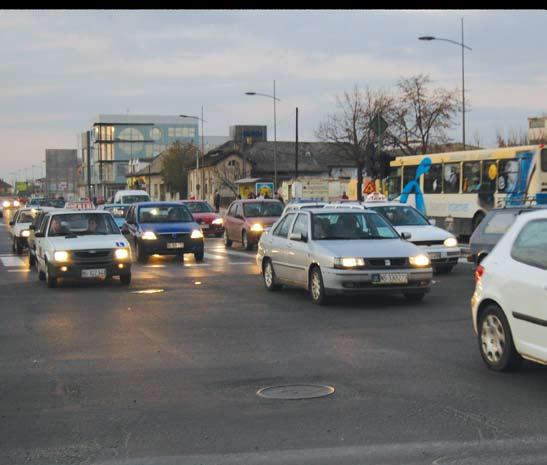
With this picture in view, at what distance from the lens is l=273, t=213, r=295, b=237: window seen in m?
16.3

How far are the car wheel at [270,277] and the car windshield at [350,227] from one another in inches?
62.3

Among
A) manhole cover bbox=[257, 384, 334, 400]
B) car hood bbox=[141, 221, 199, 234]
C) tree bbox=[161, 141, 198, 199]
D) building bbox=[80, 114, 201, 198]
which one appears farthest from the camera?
building bbox=[80, 114, 201, 198]

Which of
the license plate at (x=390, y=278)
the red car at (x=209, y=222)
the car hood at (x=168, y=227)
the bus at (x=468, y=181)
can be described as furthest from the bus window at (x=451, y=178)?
the license plate at (x=390, y=278)

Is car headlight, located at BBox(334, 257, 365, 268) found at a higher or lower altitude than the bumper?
higher

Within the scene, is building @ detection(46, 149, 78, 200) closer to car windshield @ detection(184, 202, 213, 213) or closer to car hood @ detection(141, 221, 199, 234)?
car windshield @ detection(184, 202, 213, 213)

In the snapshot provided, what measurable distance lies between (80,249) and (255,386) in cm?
1033

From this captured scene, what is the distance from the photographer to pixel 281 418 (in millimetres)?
7176

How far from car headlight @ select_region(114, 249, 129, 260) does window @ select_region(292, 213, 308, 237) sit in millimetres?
3992

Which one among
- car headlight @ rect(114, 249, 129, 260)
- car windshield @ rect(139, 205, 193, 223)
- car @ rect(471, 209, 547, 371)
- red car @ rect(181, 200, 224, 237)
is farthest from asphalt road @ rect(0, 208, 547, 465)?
red car @ rect(181, 200, 224, 237)

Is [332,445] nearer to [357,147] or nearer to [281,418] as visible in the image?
[281,418]

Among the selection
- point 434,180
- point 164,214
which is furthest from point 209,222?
point 164,214

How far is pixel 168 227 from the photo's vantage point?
84.6ft

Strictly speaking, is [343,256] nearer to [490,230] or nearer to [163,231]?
[490,230]

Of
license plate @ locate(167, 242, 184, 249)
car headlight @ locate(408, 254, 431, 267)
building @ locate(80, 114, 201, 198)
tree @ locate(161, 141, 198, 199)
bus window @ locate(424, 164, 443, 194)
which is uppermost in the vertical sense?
building @ locate(80, 114, 201, 198)
